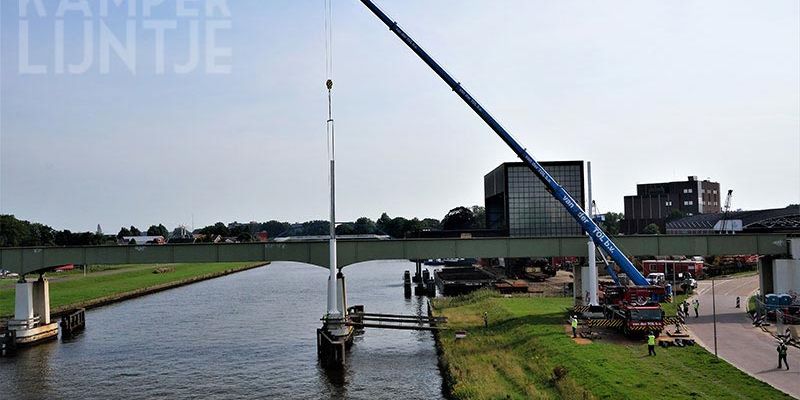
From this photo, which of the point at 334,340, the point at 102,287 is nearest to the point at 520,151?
the point at 334,340

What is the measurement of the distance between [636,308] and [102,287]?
89.4 metres

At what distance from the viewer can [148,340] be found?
60875mm

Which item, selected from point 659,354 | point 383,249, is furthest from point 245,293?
point 659,354

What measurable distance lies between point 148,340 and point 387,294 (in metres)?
50.8

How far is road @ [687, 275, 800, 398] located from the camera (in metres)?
34.1

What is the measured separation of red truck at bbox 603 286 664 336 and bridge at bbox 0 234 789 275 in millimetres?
6570

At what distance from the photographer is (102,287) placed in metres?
108

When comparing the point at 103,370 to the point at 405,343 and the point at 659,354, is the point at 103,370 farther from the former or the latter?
the point at 659,354

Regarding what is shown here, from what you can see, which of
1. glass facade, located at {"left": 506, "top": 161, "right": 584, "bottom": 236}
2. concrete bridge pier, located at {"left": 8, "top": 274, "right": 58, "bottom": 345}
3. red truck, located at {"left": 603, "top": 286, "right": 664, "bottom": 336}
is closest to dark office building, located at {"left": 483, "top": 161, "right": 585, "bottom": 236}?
glass facade, located at {"left": 506, "top": 161, "right": 584, "bottom": 236}

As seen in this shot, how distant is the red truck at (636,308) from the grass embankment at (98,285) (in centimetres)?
6422

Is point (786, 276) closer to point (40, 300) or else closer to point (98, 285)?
point (40, 300)

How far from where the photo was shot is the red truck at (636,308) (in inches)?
1836

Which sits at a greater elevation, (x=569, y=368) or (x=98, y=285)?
(x=98, y=285)

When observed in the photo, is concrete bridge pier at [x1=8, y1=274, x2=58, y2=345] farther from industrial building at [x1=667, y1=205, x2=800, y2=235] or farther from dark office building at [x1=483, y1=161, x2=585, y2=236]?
industrial building at [x1=667, y1=205, x2=800, y2=235]
